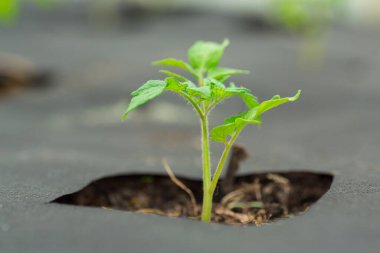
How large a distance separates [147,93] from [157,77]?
2.08 m

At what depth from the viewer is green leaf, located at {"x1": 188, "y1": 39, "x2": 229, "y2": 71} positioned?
1.14 m

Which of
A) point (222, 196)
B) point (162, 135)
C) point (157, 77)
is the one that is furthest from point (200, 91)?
point (157, 77)

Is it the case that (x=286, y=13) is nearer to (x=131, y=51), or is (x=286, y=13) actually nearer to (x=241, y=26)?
(x=131, y=51)

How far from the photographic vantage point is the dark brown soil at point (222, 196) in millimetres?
1223

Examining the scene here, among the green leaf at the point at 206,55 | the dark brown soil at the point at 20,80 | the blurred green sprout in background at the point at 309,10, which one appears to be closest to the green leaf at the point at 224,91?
the green leaf at the point at 206,55

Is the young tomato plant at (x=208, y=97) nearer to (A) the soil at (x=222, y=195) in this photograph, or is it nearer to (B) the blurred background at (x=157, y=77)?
(A) the soil at (x=222, y=195)

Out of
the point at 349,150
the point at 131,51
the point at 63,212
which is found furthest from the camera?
the point at 131,51

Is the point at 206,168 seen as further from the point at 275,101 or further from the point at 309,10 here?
the point at 309,10

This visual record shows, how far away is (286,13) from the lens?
3068 millimetres

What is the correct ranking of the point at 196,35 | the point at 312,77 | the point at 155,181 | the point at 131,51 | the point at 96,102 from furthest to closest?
the point at 196,35, the point at 131,51, the point at 312,77, the point at 96,102, the point at 155,181

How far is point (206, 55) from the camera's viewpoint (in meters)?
1.16

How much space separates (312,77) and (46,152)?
1717mm

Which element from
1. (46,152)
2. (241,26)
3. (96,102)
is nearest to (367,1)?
(241,26)

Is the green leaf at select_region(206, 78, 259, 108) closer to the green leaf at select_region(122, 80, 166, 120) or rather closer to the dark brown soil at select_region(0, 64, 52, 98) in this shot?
the green leaf at select_region(122, 80, 166, 120)
